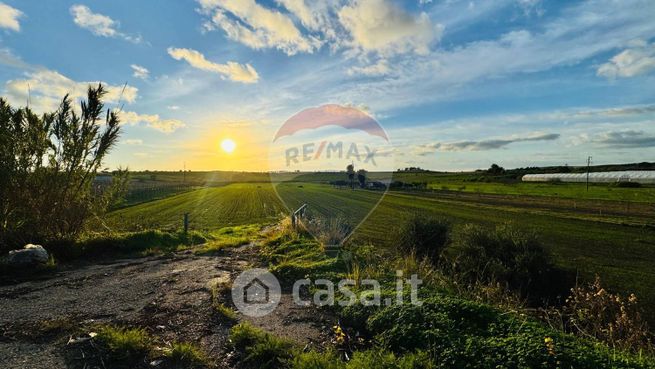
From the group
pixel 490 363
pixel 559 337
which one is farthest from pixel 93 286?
pixel 559 337

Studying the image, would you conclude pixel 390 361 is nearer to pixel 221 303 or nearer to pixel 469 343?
pixel 469 343

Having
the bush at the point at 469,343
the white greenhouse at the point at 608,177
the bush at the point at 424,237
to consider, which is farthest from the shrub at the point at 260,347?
the white greenhouse at the point at 608,177

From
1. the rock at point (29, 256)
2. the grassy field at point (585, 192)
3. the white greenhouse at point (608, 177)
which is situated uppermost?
the white greenhouse at point (608, 177)

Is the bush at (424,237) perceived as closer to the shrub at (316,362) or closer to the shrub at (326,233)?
the shrub at (326,233)

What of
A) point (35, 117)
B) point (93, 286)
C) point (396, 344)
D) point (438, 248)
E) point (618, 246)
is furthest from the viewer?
point (618, 246)

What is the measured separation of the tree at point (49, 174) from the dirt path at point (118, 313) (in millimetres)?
2602

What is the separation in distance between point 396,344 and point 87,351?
3722 millimetres

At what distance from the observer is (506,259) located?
41.4ft

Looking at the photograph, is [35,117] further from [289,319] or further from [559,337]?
[559,337]

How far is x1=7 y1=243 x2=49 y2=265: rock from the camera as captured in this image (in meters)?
8.45

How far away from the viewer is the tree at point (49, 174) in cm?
973

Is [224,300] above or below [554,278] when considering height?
above

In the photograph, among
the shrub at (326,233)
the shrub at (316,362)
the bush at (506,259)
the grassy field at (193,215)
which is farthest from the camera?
the grassy field at (193,215)

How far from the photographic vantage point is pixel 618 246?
2014 centimetres
